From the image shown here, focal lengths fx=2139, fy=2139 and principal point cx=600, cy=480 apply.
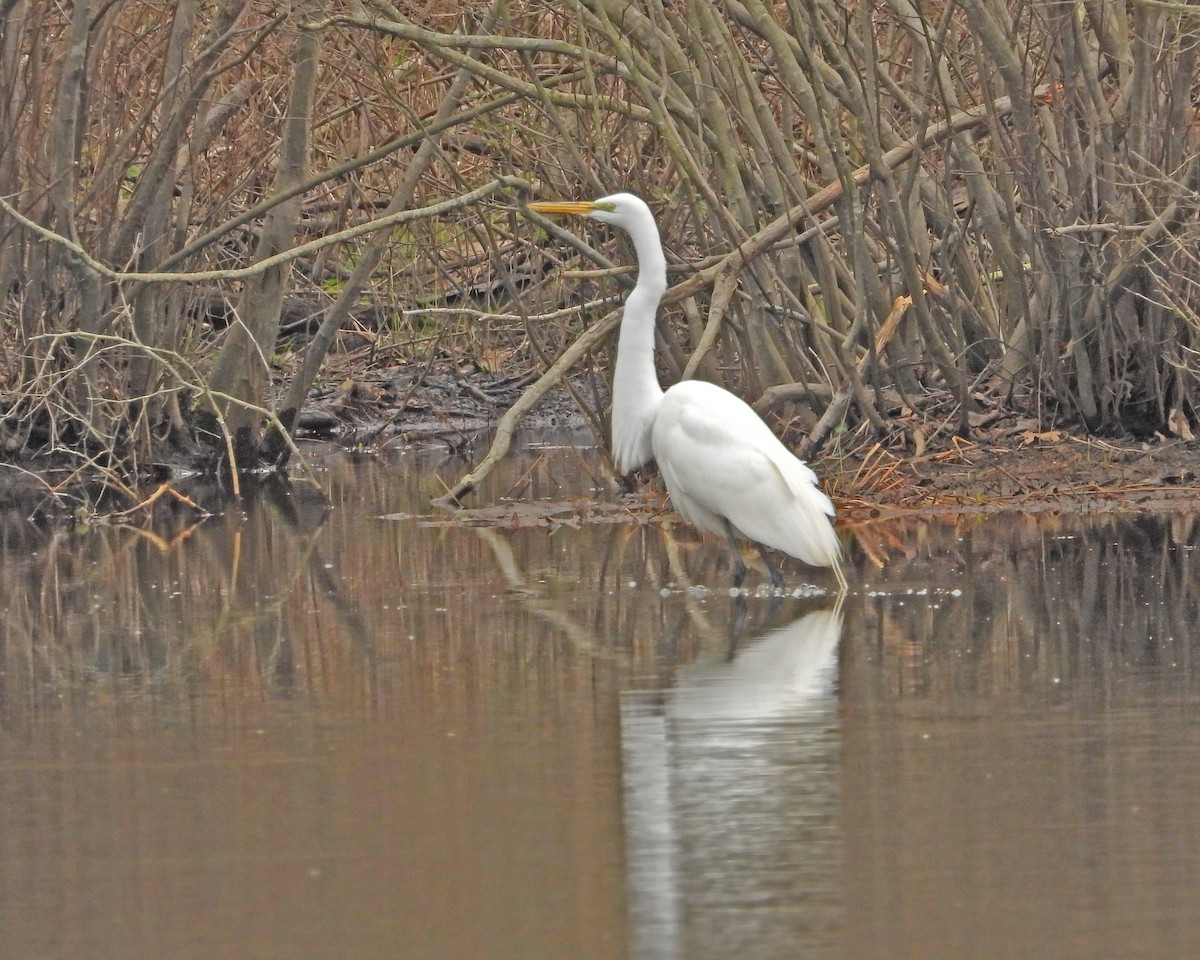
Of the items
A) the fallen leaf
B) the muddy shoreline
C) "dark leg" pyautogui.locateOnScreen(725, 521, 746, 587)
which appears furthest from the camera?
the fallen leaf

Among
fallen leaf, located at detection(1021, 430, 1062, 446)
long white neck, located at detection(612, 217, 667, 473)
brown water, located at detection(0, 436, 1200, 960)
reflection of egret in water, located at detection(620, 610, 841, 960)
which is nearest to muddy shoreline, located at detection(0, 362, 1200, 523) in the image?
fallen leaf, located at detection(1021, 430, 1062, 446)

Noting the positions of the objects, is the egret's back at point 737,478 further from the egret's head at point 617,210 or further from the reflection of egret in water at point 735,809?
the reflection of egret in water at point 735,809

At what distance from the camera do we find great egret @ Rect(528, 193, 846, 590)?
8445 mm

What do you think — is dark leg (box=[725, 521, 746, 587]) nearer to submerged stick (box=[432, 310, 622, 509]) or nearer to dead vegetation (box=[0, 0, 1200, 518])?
dead vegetation (box=[0, 0, 1200, 518])

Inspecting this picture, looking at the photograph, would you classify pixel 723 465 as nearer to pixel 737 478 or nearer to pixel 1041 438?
pixel 737 478

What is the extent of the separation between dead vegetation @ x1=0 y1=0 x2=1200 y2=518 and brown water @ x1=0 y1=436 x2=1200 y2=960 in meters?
2.32

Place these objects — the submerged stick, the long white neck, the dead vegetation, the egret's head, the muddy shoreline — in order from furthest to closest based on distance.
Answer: the submerged stick, the dead vegetation, the muddy shoreline, the egret's head, the long white neck

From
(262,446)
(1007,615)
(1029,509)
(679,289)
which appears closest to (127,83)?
(262,446)

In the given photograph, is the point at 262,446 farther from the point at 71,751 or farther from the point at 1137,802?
the point at 1137,802

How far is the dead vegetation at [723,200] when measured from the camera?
11305 mm

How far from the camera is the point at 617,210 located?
982cm

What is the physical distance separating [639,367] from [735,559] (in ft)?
3.46

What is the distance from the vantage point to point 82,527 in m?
11.7

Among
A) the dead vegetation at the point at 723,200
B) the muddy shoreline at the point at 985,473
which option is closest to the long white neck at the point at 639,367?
the muddy shoreline at the point at 985,473
